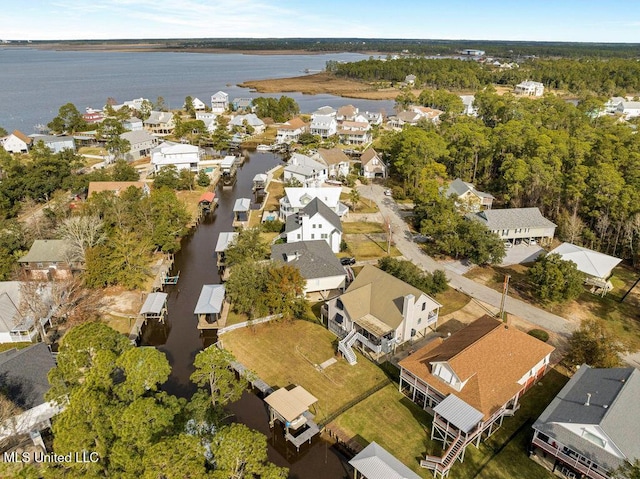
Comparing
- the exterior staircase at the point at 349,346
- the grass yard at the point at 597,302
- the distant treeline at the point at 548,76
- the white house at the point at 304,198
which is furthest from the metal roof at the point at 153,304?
the distant treeline at the point at 548,76

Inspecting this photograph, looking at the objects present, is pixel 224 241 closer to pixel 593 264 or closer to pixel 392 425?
pixel 392 425

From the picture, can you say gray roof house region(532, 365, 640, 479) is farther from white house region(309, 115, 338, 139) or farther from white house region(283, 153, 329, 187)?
white house region(309, 115, 338, 139)

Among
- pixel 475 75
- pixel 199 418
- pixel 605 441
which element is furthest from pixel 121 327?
pixel 475 75

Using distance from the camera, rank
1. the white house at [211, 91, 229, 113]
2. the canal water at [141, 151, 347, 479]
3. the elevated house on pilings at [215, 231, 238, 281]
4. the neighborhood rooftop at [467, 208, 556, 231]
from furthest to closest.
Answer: the white house at [211, 91, 229, 113] < the neighborhood rooftop at [467, 208, 556, 231] < the elevated house on pilings at [215, 231, 238, 281] < the canal water at [141, 151, 347, 479]

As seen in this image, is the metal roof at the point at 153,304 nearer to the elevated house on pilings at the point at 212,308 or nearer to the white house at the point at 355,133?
the elevated house on pilings at the point at 212,308

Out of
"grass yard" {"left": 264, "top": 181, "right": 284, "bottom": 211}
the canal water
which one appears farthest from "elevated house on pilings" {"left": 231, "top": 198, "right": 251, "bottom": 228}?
"grass yard" {"left": 264, "top": 181, "right": 284, "bottom": 211}

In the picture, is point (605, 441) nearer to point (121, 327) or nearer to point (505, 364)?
point (505, 364)
